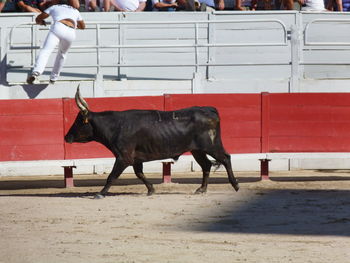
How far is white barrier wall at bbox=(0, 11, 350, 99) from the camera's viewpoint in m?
15.5

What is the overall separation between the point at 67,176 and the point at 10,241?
14.3 feet

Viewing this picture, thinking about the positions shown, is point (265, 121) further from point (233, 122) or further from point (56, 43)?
point (56, 43)

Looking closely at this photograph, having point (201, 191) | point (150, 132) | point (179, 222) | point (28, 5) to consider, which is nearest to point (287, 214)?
point (179, 222)

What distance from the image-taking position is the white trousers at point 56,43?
48.2 ft

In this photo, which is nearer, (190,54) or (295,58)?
(295,58)

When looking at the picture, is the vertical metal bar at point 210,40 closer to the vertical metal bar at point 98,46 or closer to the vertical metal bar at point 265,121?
the vertical metal bar at point 98,46

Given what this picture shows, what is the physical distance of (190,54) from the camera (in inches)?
643

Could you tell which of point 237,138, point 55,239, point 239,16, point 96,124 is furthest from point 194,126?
point 239,16

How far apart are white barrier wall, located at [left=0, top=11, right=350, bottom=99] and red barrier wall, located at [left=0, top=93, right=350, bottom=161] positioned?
1143 mm

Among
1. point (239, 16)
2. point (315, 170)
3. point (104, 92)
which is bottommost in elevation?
point (315, 170)

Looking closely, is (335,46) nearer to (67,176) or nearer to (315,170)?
(315,170)

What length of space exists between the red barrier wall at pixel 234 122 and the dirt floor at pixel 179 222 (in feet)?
1.44

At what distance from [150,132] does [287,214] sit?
82.2 inches

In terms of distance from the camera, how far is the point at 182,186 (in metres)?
13.8
